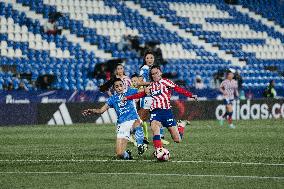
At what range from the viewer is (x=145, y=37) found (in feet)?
151

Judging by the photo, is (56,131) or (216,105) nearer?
(56,131)

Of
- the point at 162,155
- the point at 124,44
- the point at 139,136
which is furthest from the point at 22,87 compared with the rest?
the point at 162,155

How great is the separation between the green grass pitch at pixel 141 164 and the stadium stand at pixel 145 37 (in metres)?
14.4

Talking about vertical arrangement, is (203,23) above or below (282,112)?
above

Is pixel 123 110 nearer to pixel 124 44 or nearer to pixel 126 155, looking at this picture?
pixel 126 155

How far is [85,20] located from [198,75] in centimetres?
686

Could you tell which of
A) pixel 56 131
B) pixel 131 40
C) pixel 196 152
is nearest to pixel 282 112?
pixel 131 40

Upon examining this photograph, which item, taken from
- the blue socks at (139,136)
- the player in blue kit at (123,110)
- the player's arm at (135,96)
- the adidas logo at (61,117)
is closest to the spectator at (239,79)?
the adidas logo at (61,117)

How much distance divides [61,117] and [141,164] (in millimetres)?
19151

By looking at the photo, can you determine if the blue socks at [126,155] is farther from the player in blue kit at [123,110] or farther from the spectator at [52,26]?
the spectator at [52,26]

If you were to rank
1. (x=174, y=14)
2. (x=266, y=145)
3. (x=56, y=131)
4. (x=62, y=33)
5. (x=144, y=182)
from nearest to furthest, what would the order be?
(x=144, y=182)
(x=266, y=145)
(x=56, y=131)
(x=62, y=33)
(x=174, y=14)

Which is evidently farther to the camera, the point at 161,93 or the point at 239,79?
the point at 239,79

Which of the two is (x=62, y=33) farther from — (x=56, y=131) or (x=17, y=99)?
(x=56, y=131)

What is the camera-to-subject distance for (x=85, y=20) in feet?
149
